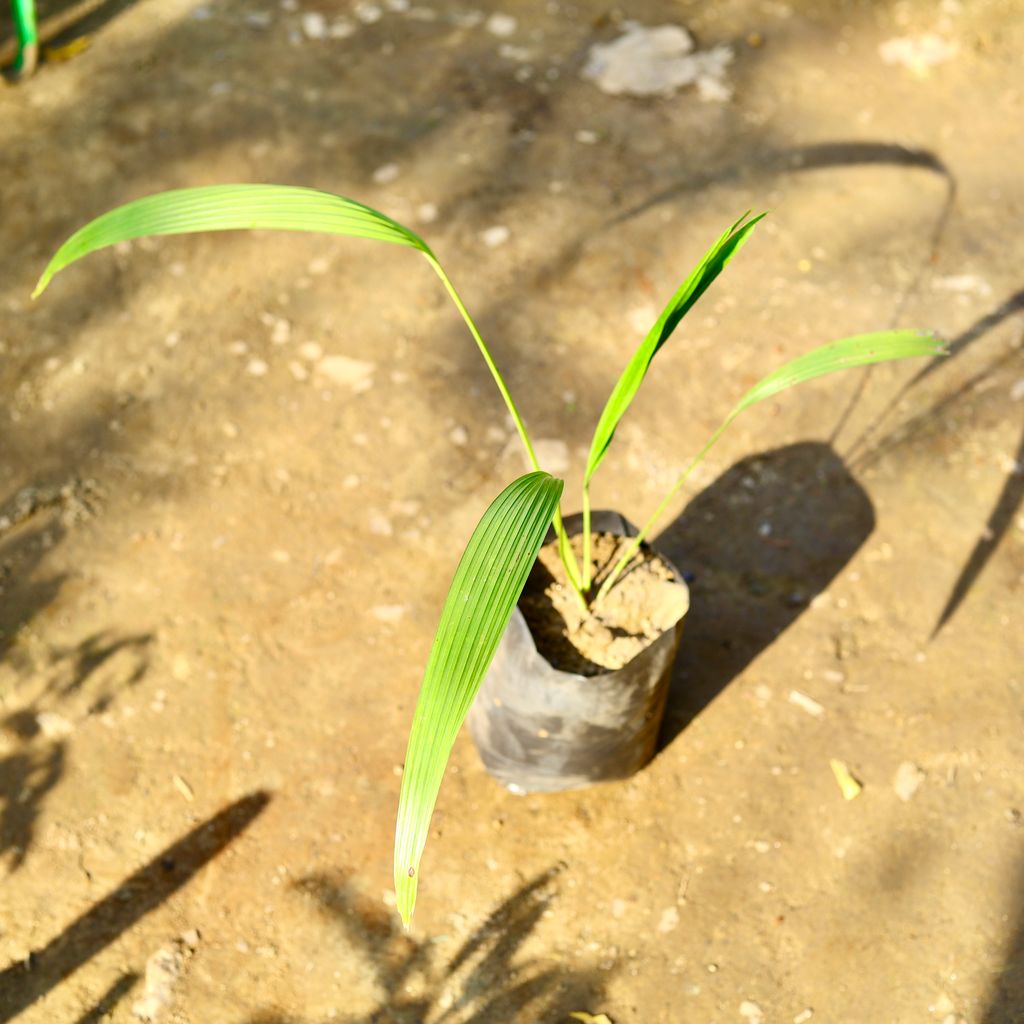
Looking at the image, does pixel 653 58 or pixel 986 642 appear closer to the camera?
pixel 986 642

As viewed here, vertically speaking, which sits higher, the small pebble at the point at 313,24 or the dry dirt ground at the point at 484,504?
the small pebble at the point at 313,24

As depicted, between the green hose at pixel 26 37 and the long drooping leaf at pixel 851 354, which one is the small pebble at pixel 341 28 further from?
the long drooping leaf at pixel 851 354

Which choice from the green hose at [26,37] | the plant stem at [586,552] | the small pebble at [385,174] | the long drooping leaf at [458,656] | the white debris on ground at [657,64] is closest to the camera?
the long drooping leaf at [458,656]

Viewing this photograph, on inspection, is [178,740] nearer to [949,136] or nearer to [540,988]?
[540,988]

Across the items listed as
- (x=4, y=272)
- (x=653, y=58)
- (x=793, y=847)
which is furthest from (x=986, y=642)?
(x=4, y=272)

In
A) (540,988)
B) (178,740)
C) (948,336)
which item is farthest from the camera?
(948,336)

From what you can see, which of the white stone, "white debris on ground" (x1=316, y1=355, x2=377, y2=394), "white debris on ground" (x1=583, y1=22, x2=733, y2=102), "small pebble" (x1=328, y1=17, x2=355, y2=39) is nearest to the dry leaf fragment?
the white stone

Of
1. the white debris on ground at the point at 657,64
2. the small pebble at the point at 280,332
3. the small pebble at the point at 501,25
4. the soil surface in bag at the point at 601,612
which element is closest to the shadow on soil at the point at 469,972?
the soil surface in bag at the point at 601,612
